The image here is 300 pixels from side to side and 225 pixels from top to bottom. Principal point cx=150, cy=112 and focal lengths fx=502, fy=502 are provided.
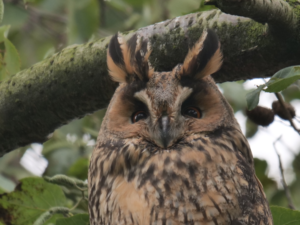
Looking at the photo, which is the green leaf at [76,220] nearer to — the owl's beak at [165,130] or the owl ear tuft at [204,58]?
the owl's beak at [165,130]

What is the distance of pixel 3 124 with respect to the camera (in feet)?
9.04

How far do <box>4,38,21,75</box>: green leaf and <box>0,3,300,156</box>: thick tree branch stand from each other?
3.1 inches

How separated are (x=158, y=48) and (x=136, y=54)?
332mm

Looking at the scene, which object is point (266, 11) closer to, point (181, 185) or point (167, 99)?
point (167, 99)

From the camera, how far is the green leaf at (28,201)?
7.52ft

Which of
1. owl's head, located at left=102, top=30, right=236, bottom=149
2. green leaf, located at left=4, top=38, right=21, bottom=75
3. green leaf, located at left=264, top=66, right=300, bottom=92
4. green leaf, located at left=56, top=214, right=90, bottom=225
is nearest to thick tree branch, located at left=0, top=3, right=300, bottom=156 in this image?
green leaf, located at left=4, top=38, right=21, bottom=75

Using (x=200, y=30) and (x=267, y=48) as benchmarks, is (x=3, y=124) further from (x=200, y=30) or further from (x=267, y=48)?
(x=267, y=48)

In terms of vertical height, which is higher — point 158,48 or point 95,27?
point 158,48

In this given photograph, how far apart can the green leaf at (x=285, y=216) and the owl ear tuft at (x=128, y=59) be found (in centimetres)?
75

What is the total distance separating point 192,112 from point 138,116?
22 centimetres

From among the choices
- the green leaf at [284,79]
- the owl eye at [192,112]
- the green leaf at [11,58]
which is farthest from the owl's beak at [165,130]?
the green leaf at [11,58]

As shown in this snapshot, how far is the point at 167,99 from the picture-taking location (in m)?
1.92

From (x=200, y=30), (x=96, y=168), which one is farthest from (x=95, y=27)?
(x=96, y=168)

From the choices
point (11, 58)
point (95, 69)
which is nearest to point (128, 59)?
point (95, 69)
